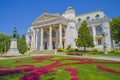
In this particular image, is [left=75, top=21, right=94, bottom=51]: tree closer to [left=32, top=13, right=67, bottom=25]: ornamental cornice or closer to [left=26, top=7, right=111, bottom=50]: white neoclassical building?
[left=26, top=7, right=111, bottom=50]: white neoclassical building

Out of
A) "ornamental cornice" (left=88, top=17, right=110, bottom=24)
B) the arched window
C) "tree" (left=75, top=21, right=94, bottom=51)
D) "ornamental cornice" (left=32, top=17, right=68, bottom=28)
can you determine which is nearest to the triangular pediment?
"ornamental cornice" (left=32, top=17, right=68, bottom=28)

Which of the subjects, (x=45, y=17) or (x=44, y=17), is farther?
(x=44, y=17)

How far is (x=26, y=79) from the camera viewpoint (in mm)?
10062

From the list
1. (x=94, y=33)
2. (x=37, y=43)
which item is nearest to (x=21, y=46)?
(x=37, y=43)

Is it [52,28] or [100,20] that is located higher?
[100,20]

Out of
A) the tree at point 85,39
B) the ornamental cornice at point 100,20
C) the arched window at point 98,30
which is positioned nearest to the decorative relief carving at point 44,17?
the ornamental cornice at point 100,20

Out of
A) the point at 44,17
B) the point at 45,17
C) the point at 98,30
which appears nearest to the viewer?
the point at 98,30

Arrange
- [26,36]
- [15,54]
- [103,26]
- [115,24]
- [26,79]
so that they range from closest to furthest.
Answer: [26,79] < [15,54] < [115,24] < [103,26] < [26,36]

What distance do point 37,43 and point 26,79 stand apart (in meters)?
52.8

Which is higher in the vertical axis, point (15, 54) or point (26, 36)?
point (26, 36)

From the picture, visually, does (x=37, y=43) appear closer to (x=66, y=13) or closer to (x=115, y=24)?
(x=66, y=13)

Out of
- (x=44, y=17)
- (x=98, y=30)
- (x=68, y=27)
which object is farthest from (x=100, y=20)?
(x=44, y=17)

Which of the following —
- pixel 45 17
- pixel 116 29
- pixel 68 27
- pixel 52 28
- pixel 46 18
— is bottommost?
pixel 116 29

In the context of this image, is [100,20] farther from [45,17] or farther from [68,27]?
[45,17]
